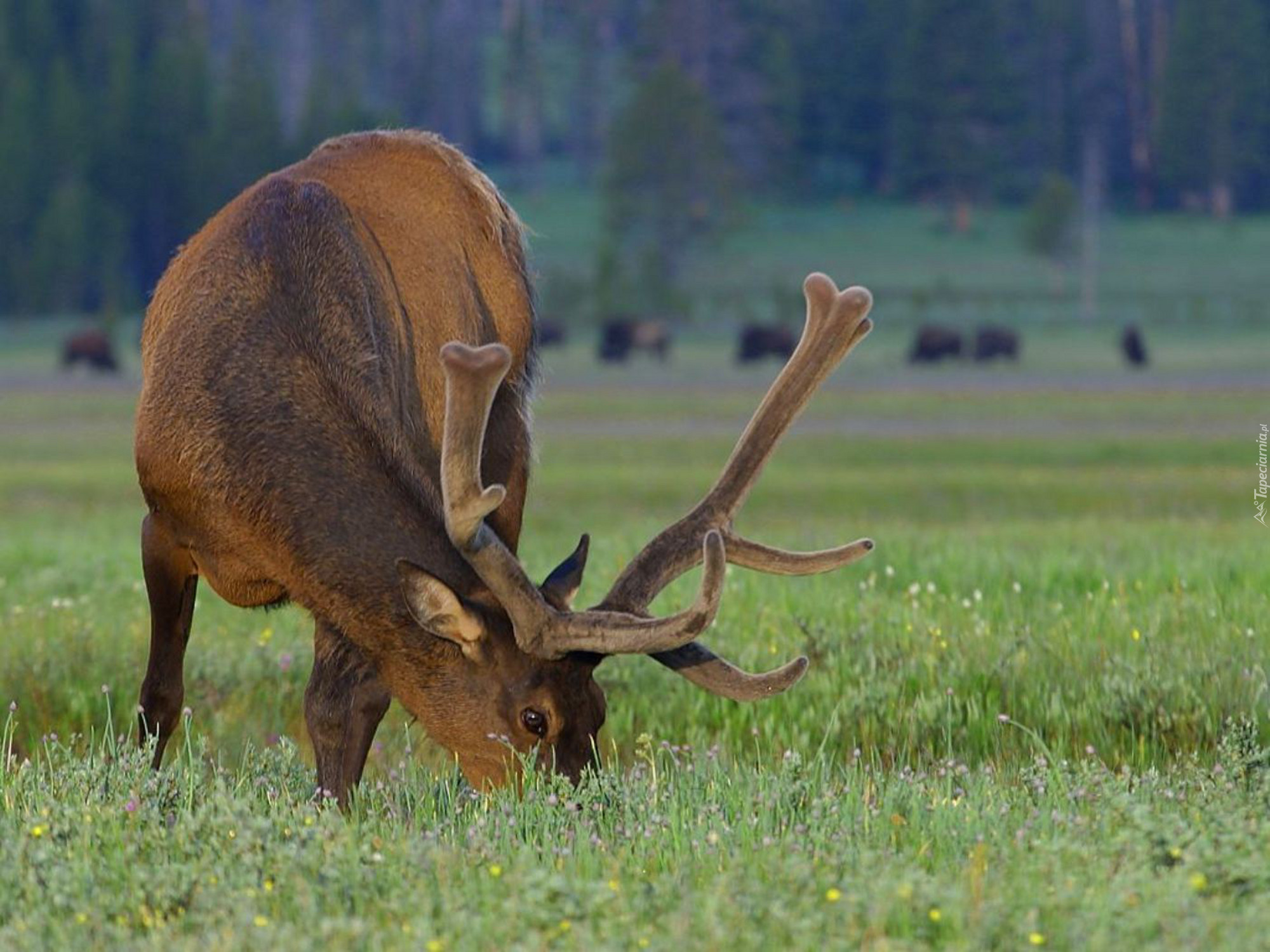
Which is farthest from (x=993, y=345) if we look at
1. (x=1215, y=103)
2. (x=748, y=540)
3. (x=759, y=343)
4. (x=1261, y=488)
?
(x=748, y=540)

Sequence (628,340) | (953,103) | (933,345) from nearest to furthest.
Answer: (933,345) → (628,340) → (953,103)

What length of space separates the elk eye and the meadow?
16cm

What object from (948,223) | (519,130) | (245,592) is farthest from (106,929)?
(519,130)

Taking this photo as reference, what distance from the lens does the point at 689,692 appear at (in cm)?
878

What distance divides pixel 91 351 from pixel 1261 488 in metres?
44.0

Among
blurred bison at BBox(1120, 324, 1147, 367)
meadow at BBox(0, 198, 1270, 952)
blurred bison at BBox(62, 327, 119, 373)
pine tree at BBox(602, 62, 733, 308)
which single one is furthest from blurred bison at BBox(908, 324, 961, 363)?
meadow at BBox(0, 198, 1270, 952)

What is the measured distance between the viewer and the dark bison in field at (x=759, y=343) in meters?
62.0

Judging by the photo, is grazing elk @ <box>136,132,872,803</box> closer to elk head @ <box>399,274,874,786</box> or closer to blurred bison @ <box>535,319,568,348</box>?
elk head @ <box>399,274,874,786</box>

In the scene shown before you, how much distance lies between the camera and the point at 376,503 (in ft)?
21.7

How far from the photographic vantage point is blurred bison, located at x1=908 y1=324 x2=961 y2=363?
60.8 metres

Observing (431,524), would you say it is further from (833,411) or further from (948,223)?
(948,223)

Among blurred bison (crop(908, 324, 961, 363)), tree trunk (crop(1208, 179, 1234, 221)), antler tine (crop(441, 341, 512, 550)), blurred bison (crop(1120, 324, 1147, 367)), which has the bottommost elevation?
A: tree trunk (crop(1208, 179, 1234, 221))

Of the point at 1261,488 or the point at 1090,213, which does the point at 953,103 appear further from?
the point at 1261,488

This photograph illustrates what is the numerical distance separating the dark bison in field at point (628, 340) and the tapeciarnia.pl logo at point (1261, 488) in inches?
1430
